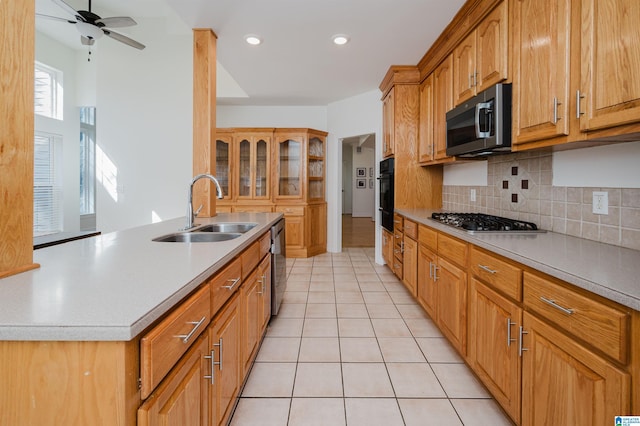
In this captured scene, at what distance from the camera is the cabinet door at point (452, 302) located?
193cm

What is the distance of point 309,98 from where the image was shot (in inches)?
208

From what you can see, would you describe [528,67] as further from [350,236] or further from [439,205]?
[350,236]

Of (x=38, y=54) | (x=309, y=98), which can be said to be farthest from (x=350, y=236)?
(x=38, y=54)

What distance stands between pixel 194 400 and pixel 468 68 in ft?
8.86

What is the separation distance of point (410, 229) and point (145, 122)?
164 inches

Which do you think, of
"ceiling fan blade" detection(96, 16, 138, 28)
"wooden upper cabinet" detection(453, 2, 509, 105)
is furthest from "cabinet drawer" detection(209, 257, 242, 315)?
"ceiling fan blade" detection(96, 16, 138, 28)

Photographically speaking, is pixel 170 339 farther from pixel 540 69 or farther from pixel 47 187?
pixel 47 187

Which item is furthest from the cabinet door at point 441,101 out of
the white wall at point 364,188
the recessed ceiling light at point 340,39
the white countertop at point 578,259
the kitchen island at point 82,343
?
the white wall at point 364,188

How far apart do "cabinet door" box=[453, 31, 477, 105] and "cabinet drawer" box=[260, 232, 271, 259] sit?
184 cm

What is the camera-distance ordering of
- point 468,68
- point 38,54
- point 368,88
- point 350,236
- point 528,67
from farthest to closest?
point 350,236
point 38,54
point 368,88
point 468,68
point 528,67

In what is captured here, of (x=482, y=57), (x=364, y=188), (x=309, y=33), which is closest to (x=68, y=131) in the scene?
(x=309, y=33)

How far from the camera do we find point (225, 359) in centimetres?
132

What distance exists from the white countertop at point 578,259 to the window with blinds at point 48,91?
6844mm

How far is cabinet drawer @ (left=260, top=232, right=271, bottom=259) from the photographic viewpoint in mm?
2171
